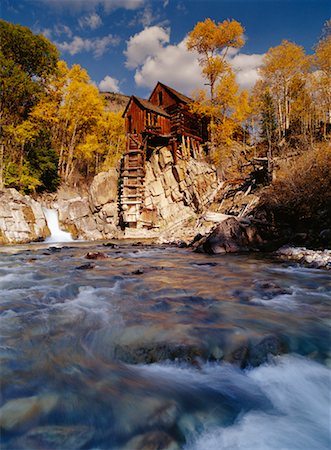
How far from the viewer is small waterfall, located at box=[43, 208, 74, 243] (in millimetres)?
19031

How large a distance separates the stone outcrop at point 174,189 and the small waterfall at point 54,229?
21.2ft

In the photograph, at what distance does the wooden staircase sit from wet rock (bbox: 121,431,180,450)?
20.8 metres

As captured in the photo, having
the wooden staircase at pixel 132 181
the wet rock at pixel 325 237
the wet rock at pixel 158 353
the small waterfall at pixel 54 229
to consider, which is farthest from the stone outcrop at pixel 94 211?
the wet rock at pixel 158 353

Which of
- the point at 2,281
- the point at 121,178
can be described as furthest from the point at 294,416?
the point at 121,178

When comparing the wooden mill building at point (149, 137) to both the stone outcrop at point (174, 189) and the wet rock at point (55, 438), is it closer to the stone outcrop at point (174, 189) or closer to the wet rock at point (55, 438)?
the stone outcrop at point (174, 189)

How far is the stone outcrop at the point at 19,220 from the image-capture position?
1614 cm

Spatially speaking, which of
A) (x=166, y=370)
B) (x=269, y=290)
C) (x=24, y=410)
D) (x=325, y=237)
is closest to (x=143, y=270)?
(x=269, y=290)

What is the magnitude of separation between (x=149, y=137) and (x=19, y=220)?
14.1 m

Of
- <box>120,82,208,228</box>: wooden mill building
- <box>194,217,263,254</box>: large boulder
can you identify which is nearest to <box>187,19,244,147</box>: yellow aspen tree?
<box>120,82,208,228</box>: wooden mill building

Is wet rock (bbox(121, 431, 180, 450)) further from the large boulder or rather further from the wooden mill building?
the wooden mill building

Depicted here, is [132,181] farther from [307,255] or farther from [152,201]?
[307,255]

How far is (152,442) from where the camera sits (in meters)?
1.56

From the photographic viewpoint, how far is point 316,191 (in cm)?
938

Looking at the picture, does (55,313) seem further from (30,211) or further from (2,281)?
(30,211)
